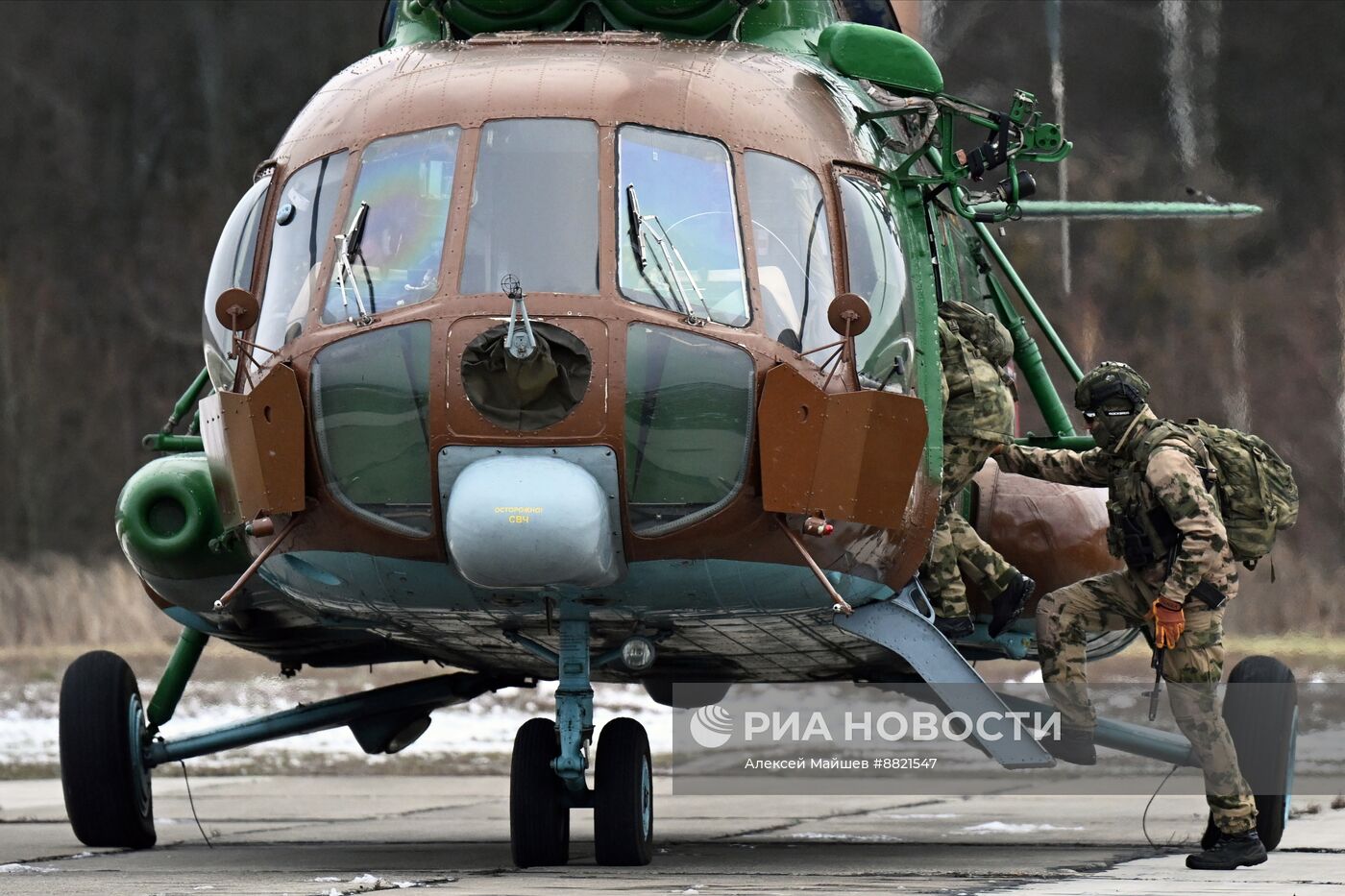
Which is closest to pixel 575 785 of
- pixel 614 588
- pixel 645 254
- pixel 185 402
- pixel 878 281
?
pixel 614 588

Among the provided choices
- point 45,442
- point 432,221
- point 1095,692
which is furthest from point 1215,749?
point 45,442

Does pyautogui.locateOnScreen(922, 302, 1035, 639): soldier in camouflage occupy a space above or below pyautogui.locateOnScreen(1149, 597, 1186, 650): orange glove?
above

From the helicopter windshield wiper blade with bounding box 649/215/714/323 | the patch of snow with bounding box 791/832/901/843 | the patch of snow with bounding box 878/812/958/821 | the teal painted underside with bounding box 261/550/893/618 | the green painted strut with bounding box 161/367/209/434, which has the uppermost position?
the helicopter windshield wiper blade with bounding box 649/215/714/323

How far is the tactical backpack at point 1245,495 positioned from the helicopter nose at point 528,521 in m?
2.62

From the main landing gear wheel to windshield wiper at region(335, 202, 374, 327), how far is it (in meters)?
4.23

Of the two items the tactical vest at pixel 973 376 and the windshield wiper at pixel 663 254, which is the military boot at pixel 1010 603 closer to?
the tactical vest at pixel 973 376

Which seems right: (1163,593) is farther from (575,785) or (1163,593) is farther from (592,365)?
(592,365)

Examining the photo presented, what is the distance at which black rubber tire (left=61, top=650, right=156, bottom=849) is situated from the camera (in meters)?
9.09

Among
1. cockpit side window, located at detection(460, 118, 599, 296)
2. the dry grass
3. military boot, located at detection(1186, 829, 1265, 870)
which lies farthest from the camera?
the dry grass

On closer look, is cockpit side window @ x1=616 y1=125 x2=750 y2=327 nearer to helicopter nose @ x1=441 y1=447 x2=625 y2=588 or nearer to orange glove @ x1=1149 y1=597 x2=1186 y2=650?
helicopter nose @ x1=441 y1=447 x2=625 y2=588

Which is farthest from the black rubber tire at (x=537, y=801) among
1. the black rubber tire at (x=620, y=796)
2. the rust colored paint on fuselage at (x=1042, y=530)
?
the rust colored paint on fuselage at (x=1042, y=530)

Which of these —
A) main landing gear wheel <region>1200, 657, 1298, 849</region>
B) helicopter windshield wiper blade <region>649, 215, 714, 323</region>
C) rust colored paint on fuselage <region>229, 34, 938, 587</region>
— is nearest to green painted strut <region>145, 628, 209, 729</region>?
rust colored paint on fuselage <region>229, 34, 938, 587</region>

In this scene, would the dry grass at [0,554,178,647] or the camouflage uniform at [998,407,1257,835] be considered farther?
the dry grass at [0,554,178,647]

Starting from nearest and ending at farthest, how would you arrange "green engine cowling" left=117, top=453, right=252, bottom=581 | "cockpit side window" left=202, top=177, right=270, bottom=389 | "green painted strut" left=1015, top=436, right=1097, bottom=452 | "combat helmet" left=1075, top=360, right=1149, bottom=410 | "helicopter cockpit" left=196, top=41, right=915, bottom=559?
"helicopter cockpit" left=196, top=41, right=915, bottom=559
"cockpit side window" left=202, top=177, right=270, bottom=389
"combat helmet" left=1075, top=360, right=1149, bottom=410
"green engine cowling" left=117, top=453, right=252, bottom=581
"green painted strut" left=1015, top=436, right=1097, bottom=452
